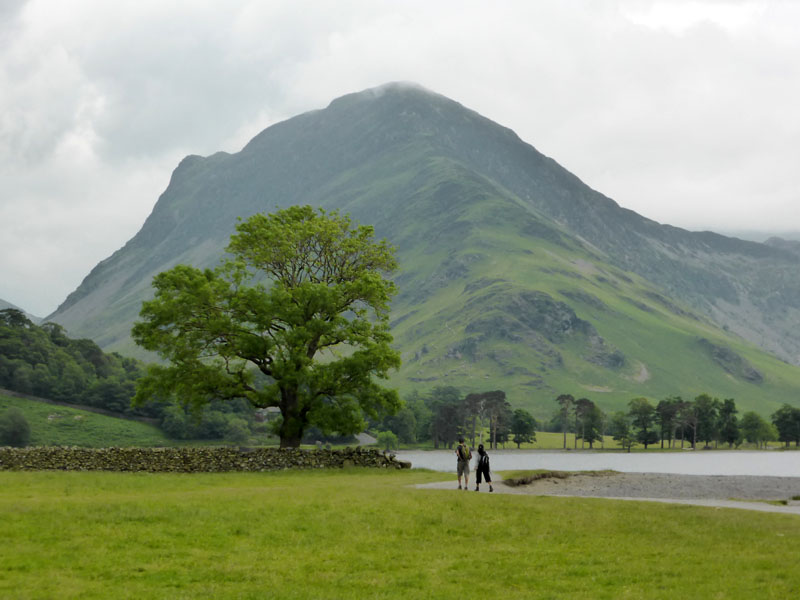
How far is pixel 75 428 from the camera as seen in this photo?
188 metres

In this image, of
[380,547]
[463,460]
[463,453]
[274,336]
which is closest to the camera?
[380,547]

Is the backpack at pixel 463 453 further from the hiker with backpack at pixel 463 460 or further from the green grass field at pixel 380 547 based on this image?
the green grass field at pixel 380 547

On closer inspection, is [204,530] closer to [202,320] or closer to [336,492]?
[336,492]

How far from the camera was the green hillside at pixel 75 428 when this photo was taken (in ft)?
590

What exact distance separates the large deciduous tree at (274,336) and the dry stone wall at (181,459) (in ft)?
16.7

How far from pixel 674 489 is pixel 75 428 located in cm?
16384

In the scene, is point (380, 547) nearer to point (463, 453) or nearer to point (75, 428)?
point (463, 453)

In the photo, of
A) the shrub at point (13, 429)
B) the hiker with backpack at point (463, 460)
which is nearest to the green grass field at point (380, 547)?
the hiker with backpack at point (463, 460)

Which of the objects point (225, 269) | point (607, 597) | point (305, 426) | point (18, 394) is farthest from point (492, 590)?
point (18, 394)

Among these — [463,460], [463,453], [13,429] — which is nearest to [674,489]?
[463,453]

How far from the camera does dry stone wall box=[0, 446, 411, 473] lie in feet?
185

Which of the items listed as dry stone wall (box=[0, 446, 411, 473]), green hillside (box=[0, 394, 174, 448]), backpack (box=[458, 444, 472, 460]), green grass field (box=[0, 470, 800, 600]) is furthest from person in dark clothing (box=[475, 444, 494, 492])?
green hillside (box=[0, 394, 174, 448])

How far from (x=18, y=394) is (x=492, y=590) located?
650ft

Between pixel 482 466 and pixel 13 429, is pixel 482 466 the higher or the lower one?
the higher one
